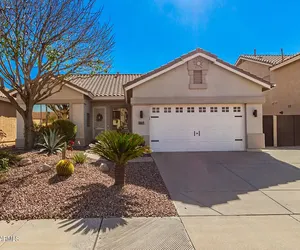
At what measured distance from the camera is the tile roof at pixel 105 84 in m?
17.0

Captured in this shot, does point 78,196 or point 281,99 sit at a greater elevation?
point 281,99

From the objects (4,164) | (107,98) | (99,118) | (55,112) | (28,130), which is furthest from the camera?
(99,118)

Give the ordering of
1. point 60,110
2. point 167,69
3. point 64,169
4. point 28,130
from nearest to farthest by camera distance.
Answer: point 64,169
point 28,130
point 167,69
point 60,110

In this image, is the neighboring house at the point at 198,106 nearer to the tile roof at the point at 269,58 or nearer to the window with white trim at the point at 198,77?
the window with white trim at the point at 198,77

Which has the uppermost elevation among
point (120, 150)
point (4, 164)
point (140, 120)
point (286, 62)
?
point (286, 62)

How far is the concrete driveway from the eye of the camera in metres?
3.91

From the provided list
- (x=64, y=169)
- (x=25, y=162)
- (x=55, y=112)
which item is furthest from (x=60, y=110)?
(x=64, y=169)

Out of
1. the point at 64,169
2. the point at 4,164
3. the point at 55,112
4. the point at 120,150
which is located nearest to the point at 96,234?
the point at 120,150

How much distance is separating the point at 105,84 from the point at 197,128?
10030mm

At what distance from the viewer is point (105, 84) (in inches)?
776

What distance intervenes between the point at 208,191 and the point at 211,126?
700cm

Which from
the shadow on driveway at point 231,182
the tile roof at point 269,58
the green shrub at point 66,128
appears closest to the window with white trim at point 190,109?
the shadow on driveway at point 231,182

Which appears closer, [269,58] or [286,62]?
[286,62]

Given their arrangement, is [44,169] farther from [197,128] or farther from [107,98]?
[107,98]
